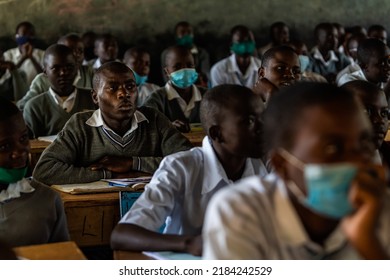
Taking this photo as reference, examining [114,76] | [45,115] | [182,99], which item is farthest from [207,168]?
[182,99]

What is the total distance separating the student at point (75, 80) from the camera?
17.2 ft

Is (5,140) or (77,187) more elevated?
(5,140)

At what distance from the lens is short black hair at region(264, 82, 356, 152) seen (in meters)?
1.40

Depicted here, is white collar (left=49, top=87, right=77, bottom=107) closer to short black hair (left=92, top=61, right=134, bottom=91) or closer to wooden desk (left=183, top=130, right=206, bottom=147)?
wooden desk (left=183, top=130, right=206, bottom=147)

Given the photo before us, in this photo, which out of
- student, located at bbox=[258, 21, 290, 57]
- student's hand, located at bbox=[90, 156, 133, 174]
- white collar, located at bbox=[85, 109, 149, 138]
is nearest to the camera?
student's hand, located at bbox=[90, 156, 133, 174]

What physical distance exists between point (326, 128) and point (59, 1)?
21.0 ft

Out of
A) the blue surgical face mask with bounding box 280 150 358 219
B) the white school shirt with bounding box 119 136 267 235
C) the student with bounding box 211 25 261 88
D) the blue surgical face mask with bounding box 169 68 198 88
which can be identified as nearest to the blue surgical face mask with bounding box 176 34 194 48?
the student with bounding box 211 25 261 88

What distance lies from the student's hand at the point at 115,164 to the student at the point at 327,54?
4.44 m

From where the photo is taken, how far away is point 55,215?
2.19 metres

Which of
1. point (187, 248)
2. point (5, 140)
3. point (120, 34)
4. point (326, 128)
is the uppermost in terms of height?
point (326, 128)

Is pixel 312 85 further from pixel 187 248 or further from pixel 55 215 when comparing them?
pixel 55 215

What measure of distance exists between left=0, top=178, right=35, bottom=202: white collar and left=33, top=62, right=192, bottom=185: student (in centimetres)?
83

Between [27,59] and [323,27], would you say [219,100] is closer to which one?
[27,59]
